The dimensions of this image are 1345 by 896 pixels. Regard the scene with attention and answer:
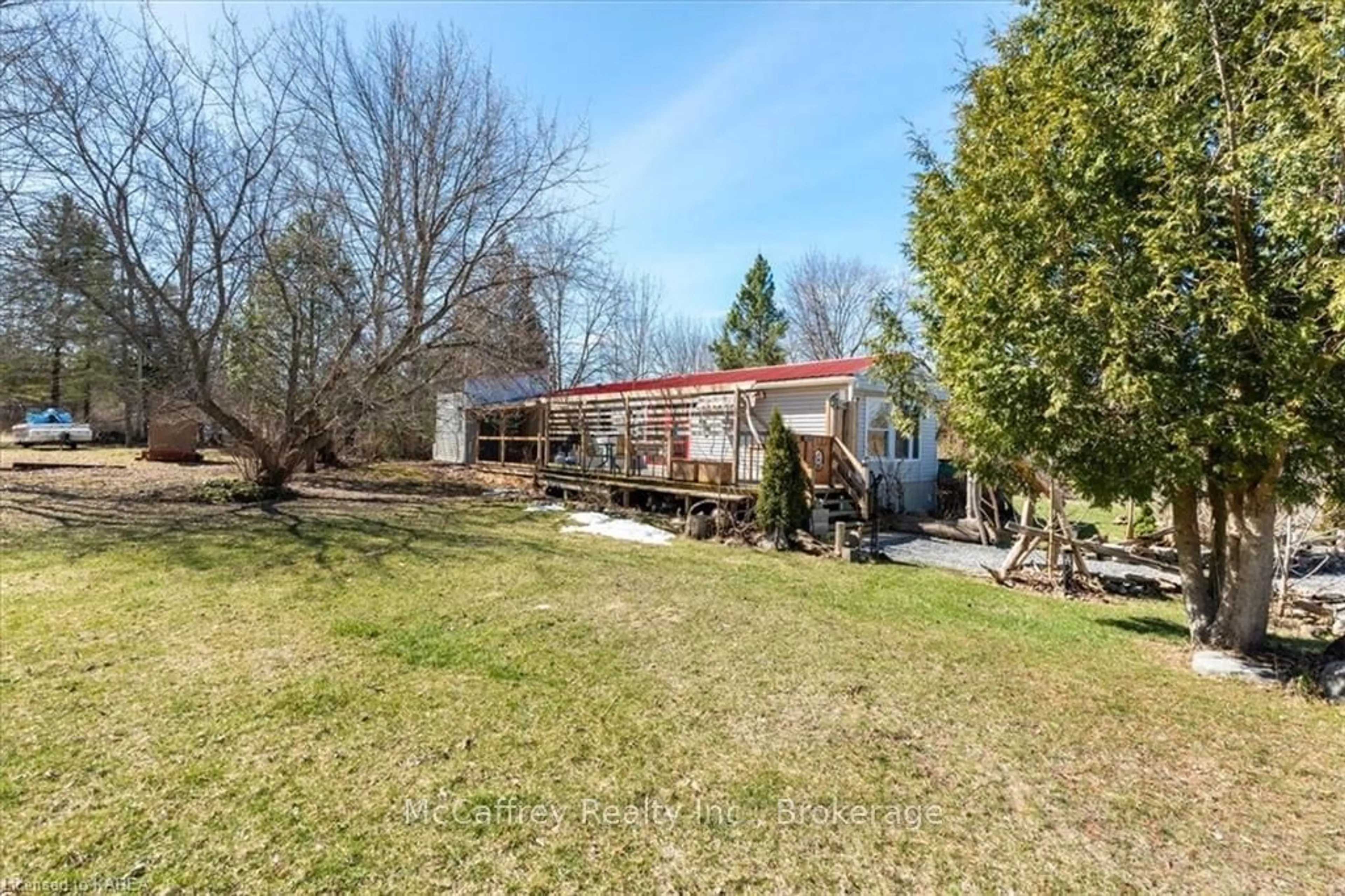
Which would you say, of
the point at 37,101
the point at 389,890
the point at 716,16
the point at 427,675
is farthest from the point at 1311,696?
the point at 37,101

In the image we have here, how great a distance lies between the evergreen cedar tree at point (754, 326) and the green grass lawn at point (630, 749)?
26.4 meters

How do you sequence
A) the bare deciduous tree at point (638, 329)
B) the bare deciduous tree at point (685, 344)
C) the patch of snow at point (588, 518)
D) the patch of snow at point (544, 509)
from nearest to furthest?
the patch of snow at point (588, 518) < the patch of snow at point (544, 509) < the bare deciduous tree at point (638, 329) < the bare deciduous tree at point (685, 344)

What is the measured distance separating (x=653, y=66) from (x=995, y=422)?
28.7ft

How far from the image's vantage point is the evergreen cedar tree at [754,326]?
3203 centimetres

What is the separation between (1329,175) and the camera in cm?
348

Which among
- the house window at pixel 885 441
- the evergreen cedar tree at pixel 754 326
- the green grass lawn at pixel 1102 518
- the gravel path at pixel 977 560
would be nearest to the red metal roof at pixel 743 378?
the house window at pixel 885 441

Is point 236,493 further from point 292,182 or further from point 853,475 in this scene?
point 853,475

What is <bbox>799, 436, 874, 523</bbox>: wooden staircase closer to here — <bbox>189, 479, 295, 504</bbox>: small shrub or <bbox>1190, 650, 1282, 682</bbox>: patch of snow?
<bbox>1190, 650, 1282, 682</bbox>: patch of snow

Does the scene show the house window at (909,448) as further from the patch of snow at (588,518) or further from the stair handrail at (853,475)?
the patch of snow at (588,518)

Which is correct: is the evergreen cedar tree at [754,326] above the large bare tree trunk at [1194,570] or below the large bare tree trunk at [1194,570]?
above

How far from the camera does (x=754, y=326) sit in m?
32.4

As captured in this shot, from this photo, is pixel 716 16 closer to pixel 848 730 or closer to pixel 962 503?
pixel 848 730

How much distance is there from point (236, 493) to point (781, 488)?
1065 centimetres

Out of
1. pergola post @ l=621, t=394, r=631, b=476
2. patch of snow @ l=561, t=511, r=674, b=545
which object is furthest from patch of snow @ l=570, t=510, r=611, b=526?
pergola post @ l=621, t=394, r=631, b=476
